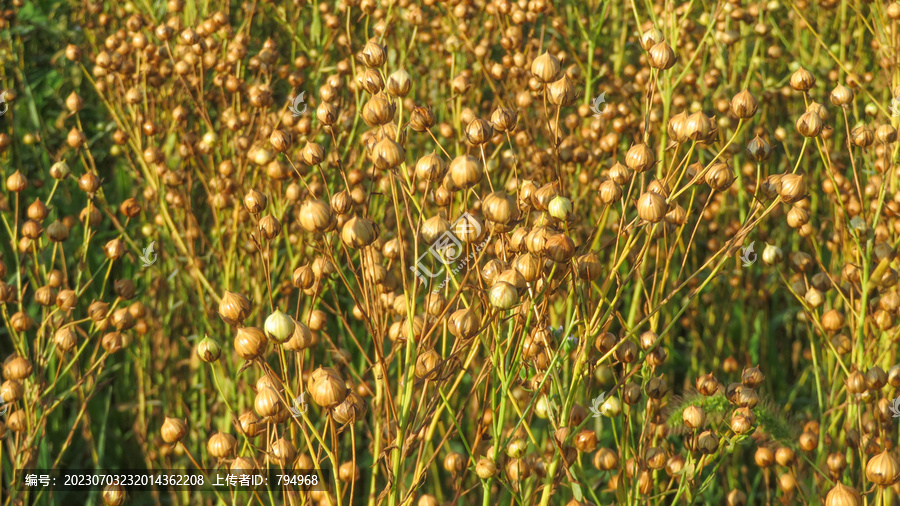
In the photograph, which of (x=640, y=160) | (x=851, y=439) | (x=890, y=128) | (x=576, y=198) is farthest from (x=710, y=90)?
(x=640, y=160)

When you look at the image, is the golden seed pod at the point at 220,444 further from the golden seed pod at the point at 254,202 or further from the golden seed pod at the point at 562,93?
the golden seed pod at the point at 562,93

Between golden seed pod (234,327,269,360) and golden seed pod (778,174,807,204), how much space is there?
26.5 inches

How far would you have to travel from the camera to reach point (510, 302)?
2.90 feet

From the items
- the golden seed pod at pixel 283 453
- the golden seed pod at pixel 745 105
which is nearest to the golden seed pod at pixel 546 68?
the golden seed pod at pixel 745 105

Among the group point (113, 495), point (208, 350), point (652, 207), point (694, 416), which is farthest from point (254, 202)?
point (694, 416)

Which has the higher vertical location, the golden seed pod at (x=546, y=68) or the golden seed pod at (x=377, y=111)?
the golden seed pod at (x=377, y=111)

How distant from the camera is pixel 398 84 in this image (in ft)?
3.58

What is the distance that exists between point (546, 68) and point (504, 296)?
1.35 feet

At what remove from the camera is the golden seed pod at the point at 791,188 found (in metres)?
1.02

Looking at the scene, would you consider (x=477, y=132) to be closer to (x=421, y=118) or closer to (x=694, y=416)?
(x=421, y=118)

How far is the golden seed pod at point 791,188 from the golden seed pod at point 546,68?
344 millimetres
